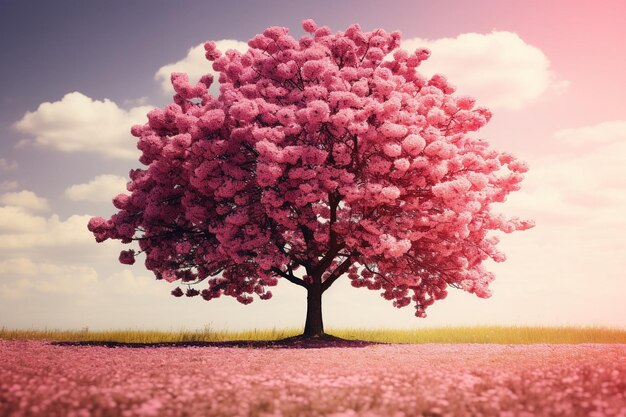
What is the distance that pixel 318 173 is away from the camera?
20922 millimetres

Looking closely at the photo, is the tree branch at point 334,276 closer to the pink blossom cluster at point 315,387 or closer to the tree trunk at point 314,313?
the tree trunk at point 314,313

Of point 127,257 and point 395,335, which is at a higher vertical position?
point 127,257

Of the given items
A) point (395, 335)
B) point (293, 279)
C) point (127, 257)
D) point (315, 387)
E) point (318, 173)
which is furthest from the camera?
point (395, 335)

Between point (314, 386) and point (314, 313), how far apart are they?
48.1 feet

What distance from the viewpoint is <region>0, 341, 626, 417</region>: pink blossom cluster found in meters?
9.42

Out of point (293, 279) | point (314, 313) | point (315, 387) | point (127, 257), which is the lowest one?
point (315, 387)

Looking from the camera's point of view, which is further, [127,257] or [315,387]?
[127,257]

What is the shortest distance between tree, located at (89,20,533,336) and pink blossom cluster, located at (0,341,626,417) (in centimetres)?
679

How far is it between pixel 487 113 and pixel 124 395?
64.2 feet

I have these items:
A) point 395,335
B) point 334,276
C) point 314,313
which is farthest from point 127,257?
point 395,335

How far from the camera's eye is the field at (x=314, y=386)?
372 inches

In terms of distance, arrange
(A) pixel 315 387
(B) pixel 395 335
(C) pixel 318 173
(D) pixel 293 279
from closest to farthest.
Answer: (A) pixel 315 387 < (C) pixel 318 173 < (D) pixel 293 279 < (B) pixel 395 335

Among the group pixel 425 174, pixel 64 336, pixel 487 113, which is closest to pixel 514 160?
pixel 487 113

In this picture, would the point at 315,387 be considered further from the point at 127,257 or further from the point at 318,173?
the point at 127,257
